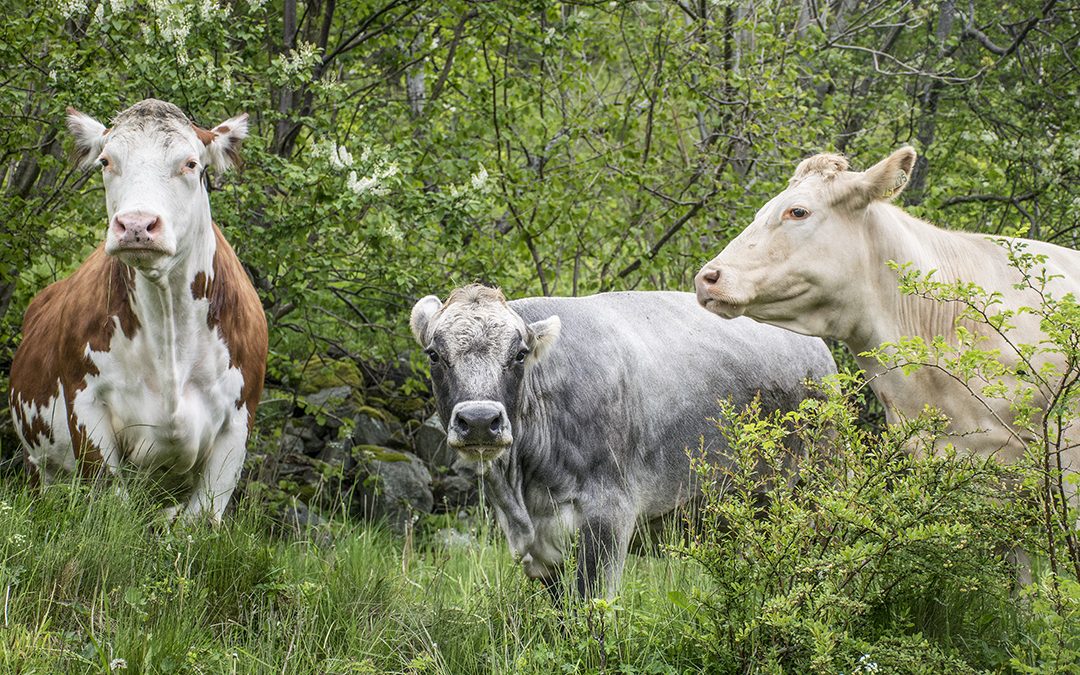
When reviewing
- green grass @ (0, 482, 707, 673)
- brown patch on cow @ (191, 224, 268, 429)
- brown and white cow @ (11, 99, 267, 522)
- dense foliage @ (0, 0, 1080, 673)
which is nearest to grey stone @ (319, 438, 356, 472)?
dense foliage @ (0, 0, 1080, 673)

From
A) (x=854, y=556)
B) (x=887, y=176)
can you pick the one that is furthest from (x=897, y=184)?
(x=854, y=556)

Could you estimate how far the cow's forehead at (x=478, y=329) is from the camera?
5.39 meters

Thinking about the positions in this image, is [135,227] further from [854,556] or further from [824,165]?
[854,556]

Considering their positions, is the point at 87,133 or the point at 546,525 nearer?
the point at 546,525

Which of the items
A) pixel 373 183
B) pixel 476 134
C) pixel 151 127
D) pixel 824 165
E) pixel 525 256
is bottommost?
pixel 525 256

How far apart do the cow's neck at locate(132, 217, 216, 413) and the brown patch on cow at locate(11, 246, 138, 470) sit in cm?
11

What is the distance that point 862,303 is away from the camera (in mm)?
5570

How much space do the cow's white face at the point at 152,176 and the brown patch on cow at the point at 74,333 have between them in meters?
0.45

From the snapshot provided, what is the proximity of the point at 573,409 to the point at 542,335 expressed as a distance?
0.42 meters

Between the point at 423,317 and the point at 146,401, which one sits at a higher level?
the point at 423,317

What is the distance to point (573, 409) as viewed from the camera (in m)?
5.77

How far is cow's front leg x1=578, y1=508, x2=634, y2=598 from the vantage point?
215 inches

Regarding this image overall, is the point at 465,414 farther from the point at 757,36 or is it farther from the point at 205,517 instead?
the point at 757,36

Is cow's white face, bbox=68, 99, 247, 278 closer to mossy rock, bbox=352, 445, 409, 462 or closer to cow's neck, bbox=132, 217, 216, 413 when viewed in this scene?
cow's neck, bbox=132, 217, 216, 413
